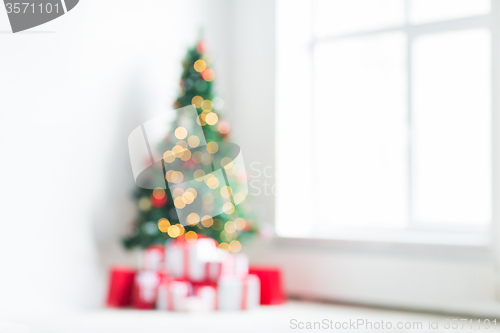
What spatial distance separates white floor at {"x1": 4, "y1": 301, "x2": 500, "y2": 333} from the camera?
2127 millimetres

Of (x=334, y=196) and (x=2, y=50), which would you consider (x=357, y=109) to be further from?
(x=2, y=50)

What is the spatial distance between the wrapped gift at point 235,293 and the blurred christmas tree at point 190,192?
0.18 m

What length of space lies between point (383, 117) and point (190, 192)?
132 centimetres

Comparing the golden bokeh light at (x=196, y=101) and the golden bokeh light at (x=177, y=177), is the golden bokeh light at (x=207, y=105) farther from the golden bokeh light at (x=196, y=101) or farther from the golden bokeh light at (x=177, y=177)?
the golden bokeh light at (x=177, y=177)

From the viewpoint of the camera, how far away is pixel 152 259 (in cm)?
251

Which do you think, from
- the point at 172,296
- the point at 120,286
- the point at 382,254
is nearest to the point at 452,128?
the point at 382,254

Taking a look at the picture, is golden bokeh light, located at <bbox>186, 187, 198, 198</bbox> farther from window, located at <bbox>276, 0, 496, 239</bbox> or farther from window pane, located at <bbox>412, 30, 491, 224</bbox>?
window pane, located at <bbox>412, 30, 491, 224</bbox>

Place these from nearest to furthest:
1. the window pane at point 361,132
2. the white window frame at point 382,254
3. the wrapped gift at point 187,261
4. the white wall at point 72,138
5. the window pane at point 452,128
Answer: the white wall at point 72,138
the white window frame at point 382,254
the wrapped gift at point 187,261
the window pane at point 452,128
the window pane at point 361,132

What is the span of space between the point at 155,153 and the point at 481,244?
1742 millimetres

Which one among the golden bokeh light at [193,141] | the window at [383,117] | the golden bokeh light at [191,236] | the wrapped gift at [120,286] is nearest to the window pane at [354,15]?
the window at [383,117]

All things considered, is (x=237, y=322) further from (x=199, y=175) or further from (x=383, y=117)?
(x=383, y=117)

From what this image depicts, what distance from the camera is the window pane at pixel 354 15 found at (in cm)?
296

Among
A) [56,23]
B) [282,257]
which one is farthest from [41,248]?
[282,257]

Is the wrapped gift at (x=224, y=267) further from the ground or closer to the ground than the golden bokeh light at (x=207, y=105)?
closer to the ground
